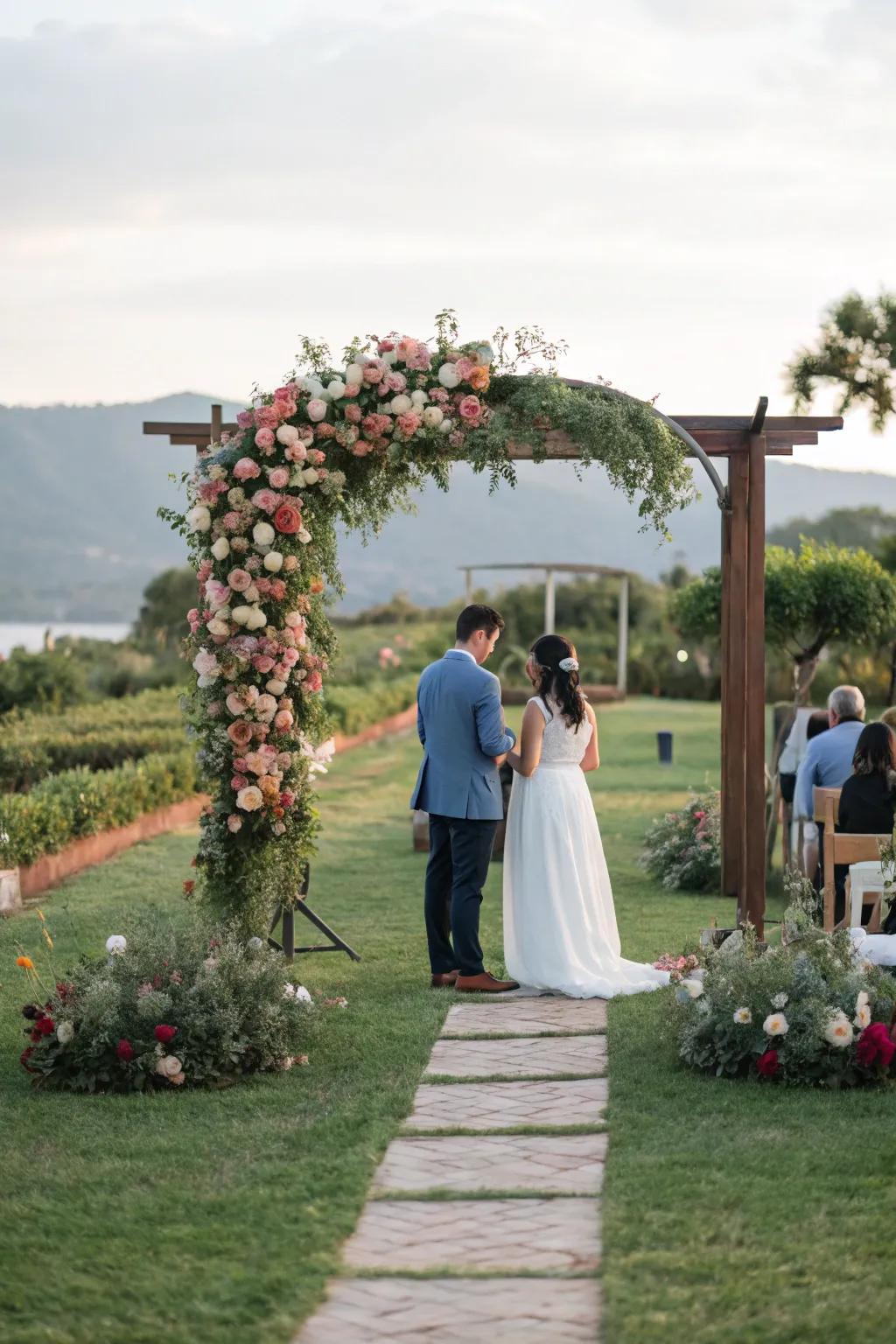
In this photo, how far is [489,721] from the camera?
6.86m

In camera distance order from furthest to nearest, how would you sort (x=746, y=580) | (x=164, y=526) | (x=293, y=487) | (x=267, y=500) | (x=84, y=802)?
(x=164, y=526) < (x=84, y=802) < (x=746, y=580) < (x=293, y=487) < (x=267, y=500)

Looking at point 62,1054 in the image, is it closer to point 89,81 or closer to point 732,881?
point 732,881

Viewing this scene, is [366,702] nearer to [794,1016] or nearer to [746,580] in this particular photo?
[746,580]

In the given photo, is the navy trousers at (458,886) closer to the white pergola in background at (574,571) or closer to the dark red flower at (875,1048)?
the dark red flower at (875,1048)

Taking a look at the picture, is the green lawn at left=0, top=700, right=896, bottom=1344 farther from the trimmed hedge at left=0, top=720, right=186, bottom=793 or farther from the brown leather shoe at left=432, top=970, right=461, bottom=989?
the trimmed hedge at left=0, top=720, right=186, bottom=793

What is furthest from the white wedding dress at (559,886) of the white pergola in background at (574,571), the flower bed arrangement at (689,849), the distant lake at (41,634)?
the white pergola in background at (574,571)

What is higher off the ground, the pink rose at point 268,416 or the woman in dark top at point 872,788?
the pink rose at point 268,416

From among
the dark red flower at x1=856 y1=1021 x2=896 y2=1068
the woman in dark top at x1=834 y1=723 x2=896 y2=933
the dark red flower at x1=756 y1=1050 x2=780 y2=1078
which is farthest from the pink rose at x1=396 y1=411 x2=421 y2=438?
the dark red flower at x1=856 y1=1021 x2=896 y2=1068

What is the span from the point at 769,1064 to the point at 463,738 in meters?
2.27

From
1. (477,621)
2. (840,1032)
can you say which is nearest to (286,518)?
(477,621)

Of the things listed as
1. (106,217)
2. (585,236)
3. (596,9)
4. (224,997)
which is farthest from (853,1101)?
(106,217)

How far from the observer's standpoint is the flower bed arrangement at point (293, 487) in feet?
22.0

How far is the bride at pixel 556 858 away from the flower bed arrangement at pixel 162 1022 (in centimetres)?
153

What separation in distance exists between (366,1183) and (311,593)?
135 inches
